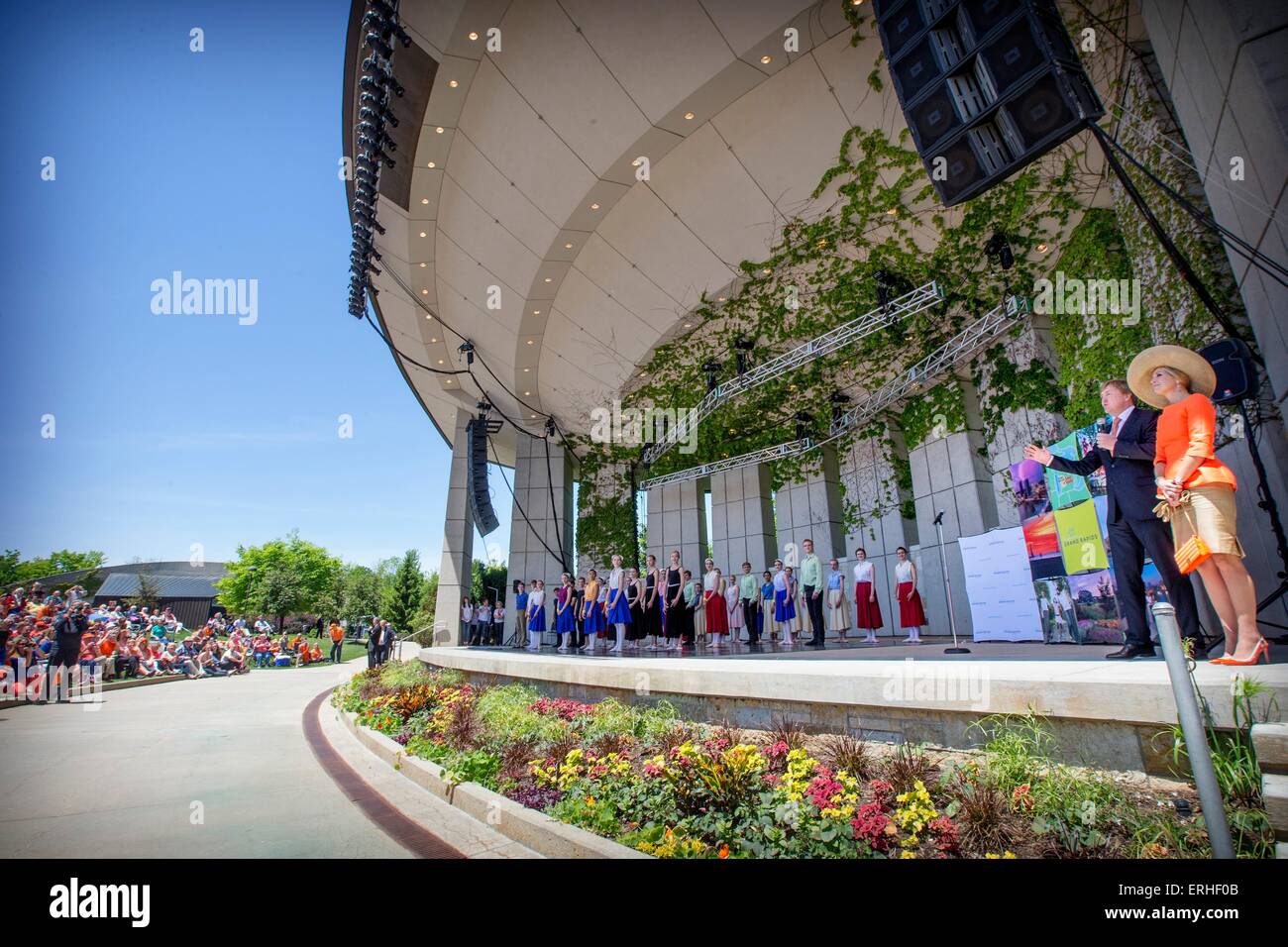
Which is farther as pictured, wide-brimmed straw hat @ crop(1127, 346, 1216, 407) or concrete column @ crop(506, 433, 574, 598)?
concrete column @ crop(506, 433, 574, 598)

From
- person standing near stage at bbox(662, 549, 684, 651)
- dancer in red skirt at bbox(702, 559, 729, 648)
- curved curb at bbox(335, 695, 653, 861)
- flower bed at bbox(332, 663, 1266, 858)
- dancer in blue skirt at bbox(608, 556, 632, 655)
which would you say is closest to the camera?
flower bed at bbox(332, 663, 1266, 858)

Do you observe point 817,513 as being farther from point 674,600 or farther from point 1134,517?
point 1134,517

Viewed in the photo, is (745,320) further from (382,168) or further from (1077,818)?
(1077,818)

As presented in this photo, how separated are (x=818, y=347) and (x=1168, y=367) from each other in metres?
7.96

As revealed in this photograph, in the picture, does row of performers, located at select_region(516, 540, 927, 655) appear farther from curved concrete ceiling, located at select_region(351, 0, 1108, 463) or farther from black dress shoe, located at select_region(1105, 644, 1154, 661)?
black dress shoe, located at select_region(1105, 644, 1154, 661)

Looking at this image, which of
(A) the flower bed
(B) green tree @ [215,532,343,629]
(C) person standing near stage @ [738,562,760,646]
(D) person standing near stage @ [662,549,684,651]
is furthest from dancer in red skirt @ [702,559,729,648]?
(B) green tree @ [215,532,343,629]

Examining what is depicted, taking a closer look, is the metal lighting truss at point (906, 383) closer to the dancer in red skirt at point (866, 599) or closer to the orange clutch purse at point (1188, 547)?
the dancer in red skirt at point (866, 599)

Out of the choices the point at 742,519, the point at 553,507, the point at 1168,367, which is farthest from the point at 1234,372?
the point at 553,507

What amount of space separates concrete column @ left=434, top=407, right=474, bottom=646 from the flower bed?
14298mm

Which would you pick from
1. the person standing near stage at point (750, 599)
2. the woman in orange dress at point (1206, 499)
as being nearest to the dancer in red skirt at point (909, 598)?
the person standing near stage at point (750, 599)

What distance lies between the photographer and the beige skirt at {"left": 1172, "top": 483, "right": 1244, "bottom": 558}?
123 inches

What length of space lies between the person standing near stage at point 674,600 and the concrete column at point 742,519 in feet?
17.9

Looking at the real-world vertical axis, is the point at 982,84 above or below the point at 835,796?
above

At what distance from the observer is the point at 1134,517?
155 inches
